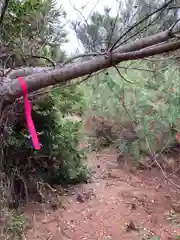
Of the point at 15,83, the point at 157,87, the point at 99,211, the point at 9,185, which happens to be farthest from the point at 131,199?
the point at 15,83

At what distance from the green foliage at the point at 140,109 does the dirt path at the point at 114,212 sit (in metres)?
0.53

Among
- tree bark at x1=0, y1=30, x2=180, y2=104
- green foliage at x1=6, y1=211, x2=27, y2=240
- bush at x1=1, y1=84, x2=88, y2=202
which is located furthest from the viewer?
bush at x1=1, y1=84, x2=88, y2=202

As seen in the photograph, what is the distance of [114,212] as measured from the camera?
161 inches

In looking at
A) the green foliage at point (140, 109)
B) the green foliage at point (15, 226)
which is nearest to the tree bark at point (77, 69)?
the green foliage at point (15, 226)

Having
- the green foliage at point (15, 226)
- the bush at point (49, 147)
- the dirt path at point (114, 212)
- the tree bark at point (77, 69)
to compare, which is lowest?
the dirt path at point (114, 212)

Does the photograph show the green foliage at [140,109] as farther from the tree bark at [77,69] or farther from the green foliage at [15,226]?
the tree bark at [77,69]

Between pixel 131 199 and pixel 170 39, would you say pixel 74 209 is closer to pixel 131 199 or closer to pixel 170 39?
pixel 131 199

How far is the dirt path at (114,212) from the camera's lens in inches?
145

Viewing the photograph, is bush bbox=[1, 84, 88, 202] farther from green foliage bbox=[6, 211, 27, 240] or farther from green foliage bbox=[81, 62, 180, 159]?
green foliage bbox=[81, 62, 180, 159]

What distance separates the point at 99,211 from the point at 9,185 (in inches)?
44.6

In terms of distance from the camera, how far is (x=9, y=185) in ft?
12.2

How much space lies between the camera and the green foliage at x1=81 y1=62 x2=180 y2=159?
15.2 ft

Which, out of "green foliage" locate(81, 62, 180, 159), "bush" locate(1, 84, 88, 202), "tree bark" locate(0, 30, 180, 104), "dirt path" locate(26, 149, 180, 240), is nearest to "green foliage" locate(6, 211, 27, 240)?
"dirt path" locate(26, 149, 180, 240)

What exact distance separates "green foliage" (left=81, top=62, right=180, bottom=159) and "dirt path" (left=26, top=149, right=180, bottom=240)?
530mm
